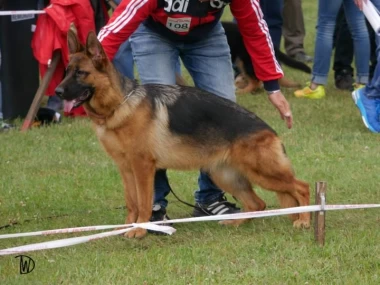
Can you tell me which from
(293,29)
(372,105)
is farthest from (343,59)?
(372,105)

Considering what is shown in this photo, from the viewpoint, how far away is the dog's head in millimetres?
5023

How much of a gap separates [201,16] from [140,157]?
3.08 feet

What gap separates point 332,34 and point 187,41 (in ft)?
14.8

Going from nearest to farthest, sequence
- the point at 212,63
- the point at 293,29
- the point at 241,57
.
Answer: the point at 212,63 → the point at 241,57 → the point at 293,29

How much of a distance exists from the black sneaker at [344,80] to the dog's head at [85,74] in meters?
5.94

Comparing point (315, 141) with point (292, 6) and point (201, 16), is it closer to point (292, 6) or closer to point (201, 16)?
point (201, 16)

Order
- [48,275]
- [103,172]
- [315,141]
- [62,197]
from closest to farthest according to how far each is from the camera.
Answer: [48,275], [62,197], [103,172], [315,141]

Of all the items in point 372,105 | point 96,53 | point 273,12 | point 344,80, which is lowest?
point 344,80

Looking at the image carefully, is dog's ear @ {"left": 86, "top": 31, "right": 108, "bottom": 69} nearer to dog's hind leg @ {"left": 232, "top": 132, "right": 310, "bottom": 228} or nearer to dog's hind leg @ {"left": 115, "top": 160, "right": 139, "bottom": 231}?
dog's hind leg @ {"left": 115, "top": 160, "right": 139, "bottom": 231}

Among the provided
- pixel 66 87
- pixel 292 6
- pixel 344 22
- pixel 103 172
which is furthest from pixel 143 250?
pixel 292 6

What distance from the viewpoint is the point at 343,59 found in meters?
10.7

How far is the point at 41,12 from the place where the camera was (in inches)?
331

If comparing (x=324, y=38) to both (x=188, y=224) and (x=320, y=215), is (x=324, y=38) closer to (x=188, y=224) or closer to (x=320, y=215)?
(x=188, y=224)

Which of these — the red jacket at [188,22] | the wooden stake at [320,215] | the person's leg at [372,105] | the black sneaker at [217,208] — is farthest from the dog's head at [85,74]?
the person's leg at [372,105]
